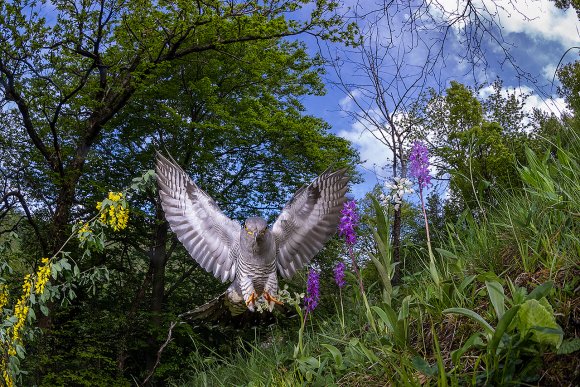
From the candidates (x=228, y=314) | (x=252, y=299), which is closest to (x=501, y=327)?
(x=252, y=299)

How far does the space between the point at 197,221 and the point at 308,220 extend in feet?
3.67

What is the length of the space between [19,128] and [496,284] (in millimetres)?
13494

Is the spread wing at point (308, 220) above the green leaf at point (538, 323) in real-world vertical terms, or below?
above

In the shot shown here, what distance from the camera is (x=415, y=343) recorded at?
2.70 m

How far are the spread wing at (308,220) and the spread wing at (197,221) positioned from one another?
495mm

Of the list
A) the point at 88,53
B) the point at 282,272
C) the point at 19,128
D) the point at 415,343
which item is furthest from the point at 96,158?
the point at 415,343

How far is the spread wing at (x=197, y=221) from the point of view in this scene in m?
5.28

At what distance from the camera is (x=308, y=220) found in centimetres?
526

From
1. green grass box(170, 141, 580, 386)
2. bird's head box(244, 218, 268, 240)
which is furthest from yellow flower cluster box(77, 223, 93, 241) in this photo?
green grass box(170, 141, 580, 386)

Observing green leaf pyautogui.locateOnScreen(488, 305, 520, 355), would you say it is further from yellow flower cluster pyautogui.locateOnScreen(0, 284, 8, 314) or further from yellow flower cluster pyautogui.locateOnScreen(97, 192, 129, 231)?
yellow flower cluster pyautogui.locateOnScreen(0, 284, 8, 314)

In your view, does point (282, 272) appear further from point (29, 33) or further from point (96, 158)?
point (96, 158)

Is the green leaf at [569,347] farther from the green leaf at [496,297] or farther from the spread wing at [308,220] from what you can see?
the spread wing at [308,220]

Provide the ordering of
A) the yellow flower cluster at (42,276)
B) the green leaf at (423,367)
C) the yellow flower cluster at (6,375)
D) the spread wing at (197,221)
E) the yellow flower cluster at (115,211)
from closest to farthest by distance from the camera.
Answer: the green leaf at (423,367) < the yellow flower cluster at (6,375) < the yellow flower cluster at (42,276) < the yellow flower cluster at (115,211) < the spread wing at (197,221)

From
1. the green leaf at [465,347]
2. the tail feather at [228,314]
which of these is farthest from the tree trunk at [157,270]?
the green leaf at [465,347]
